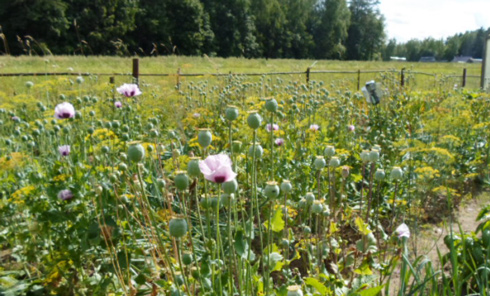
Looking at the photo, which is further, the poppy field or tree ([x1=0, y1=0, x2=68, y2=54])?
tree ([x1=0, y1=0, x2=68, y2=54])

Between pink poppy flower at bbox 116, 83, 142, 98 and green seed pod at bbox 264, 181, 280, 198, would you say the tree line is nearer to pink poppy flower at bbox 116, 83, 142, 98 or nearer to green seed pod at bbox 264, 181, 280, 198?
pink poppy flower at bbox 116, 83, 142, 98

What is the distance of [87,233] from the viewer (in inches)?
73.9

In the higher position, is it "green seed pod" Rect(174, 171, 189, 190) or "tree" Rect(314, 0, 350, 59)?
"tree" Rect(314, 0, 350, 59)

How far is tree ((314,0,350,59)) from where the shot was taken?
53531 millimetres

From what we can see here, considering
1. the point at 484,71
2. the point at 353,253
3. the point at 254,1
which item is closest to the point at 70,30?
the point at 254,1

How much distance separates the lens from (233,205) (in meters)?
1.45

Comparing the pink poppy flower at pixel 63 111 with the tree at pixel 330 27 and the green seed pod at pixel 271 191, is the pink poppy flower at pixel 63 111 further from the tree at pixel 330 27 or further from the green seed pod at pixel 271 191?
the tree at pixel 330 27

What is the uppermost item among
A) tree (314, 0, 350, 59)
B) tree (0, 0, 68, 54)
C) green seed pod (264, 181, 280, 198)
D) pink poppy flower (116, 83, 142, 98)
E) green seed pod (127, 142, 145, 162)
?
tree (314, 0, 350, 59)

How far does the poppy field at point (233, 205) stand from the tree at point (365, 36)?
60.3m

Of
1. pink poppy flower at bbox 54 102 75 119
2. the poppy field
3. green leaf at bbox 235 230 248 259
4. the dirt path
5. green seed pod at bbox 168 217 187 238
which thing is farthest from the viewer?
pink poppy flower at bbox 54 102 75 119

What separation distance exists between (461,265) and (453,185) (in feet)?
6.02

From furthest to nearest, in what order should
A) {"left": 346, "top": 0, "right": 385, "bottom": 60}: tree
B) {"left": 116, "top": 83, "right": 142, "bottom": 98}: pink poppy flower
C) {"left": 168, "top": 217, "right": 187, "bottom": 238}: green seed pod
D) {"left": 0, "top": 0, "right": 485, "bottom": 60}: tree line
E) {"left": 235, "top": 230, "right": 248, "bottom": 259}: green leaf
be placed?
{"left": 346, "top": 0, "right": 385, "bottom": 60}: tree < {"left": 0, "top": 0, "right": 485, "bottom": 60}: tree line < {"left": 116, "top": 83, "right": 142, "bottom": 98}: pink poppy flower < {"left": 235, "top": 230, "right": 248, "bottom": 259}: green leaf < {"left": 168, "top": 217, "right": 187, "bottom": 238}: green seed pod

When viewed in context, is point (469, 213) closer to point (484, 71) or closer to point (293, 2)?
point (484, 71)

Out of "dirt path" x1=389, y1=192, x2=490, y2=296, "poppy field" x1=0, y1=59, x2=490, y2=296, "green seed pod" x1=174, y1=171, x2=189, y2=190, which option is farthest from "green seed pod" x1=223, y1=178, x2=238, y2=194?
"dirt path" x1=389, y1=192, x2=490, y2=296
